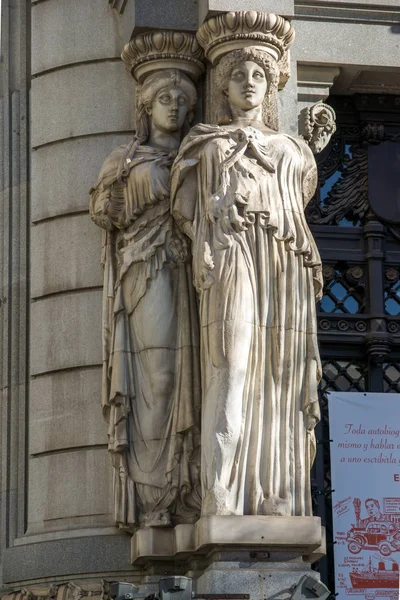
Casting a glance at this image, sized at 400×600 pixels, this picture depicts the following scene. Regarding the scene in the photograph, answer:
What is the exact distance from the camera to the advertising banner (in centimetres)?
1689

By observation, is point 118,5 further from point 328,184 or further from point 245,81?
point 328,184

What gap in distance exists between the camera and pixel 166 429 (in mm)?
15914

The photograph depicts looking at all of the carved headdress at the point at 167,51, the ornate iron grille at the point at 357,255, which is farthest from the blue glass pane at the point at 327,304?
the carved headdress at the point at 167,51

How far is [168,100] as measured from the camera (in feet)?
54.3

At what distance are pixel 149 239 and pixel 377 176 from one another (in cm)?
308

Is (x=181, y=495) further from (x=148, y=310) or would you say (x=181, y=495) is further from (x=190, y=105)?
(x=190, y=105)

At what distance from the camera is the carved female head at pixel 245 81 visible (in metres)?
16.2

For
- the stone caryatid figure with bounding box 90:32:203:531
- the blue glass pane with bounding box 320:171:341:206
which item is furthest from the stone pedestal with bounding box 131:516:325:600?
the blue glass pane with bounding box 320:171:341:206

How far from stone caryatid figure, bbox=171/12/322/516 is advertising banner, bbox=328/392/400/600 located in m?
1.46

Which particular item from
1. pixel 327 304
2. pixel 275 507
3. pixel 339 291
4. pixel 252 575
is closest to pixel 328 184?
pixel 339 291

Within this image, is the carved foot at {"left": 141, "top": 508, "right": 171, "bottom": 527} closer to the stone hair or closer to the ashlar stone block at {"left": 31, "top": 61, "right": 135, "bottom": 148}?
the stone hair

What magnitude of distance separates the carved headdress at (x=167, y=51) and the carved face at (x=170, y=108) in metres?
0.25

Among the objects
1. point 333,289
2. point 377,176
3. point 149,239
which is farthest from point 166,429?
point 377,176

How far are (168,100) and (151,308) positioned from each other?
2019 millimetres
